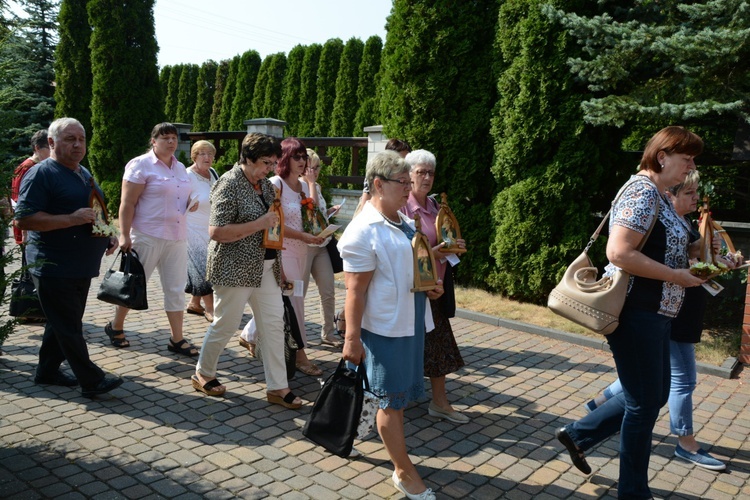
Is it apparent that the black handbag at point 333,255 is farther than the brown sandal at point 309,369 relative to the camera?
Yes

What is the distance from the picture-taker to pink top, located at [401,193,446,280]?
454cm

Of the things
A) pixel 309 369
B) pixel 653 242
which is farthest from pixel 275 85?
pixel 653 242

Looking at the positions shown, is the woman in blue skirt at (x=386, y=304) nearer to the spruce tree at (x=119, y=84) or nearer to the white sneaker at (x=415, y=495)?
the white sneaker at (x=415, y=495)

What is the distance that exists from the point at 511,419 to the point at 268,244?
90.3 inches

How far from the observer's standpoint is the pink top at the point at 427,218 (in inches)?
179

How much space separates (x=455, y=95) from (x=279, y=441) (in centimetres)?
660

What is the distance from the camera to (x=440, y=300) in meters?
4.65

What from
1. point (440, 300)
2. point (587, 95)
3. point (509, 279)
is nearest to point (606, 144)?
point (587, 95)

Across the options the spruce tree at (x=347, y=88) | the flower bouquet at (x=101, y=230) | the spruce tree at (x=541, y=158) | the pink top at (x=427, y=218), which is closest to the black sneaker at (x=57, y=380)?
the flower bouquet at (x=101, y=230)

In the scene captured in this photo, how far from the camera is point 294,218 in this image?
5.40m

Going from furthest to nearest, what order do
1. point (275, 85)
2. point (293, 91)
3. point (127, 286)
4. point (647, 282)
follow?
point (275, 85) < point (293, 91) < point (127, 286) < point (647, 282)

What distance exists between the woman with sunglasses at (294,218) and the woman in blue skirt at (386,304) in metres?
1.98

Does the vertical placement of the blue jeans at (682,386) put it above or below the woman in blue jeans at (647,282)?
below

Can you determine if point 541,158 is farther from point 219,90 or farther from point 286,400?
point 219,90
